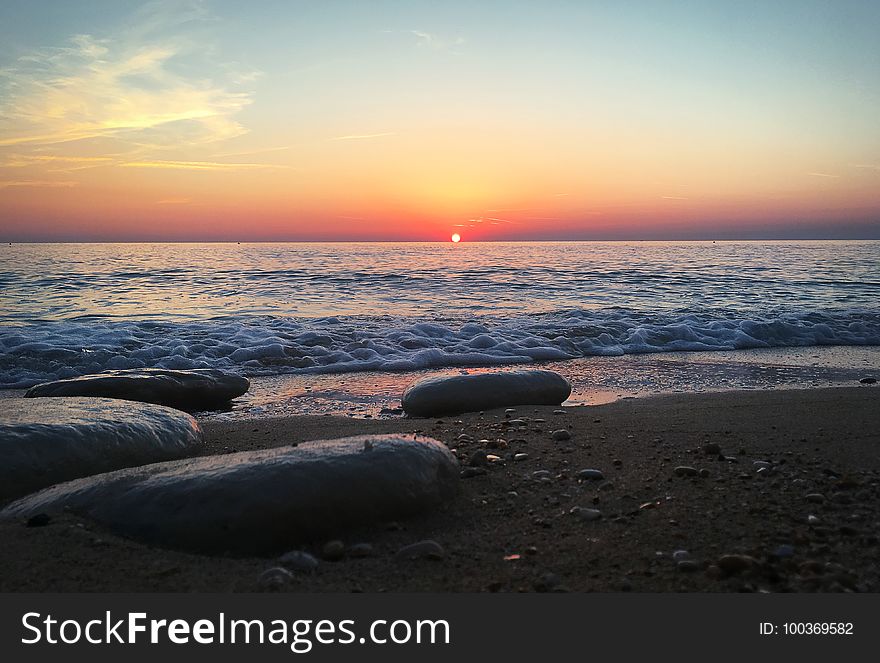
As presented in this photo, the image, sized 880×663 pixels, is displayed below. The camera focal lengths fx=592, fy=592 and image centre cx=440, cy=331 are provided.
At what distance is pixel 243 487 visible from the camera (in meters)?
2.45

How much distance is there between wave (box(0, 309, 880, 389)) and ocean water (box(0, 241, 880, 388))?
0.03 metres

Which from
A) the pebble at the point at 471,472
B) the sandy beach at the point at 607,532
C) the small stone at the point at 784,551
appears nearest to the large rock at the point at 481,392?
the sandy beach at the point at 607,532

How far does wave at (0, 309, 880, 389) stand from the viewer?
7645 millimetres

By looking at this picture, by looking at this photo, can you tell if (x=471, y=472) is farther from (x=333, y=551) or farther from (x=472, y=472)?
(x=333, y=551)

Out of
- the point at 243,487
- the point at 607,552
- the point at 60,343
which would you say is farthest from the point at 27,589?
the point at 60,343

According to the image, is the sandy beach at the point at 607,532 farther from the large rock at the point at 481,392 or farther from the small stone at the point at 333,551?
the large rock at the point at 481,392

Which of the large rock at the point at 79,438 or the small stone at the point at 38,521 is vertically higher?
the large rock at the point at 79,438

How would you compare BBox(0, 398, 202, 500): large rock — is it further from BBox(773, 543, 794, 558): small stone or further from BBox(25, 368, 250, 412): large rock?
BBox(773, 543, 794, 558): small stone

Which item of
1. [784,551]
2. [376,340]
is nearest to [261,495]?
[784,551]

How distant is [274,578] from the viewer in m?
2.02

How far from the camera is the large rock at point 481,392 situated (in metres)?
5.13

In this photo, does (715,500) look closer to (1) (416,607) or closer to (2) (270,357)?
(1) (416,607)

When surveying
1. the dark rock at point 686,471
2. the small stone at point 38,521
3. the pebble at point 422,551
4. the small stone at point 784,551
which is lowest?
the pebble at point 422,551

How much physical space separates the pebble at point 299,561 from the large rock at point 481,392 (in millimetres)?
2948
